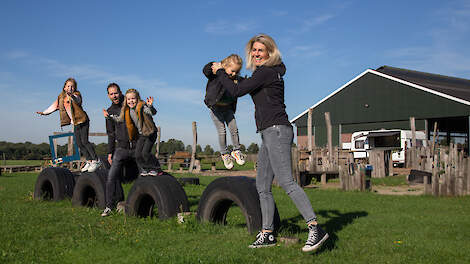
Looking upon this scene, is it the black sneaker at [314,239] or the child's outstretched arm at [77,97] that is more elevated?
the child's outstretched arm at [77,97]

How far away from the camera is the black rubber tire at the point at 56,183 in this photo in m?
9.40

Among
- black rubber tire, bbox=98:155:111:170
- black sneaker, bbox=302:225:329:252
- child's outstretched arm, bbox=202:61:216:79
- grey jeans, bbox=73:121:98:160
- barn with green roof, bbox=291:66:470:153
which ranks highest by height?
barn with green roof, bbox=291:66:470:153

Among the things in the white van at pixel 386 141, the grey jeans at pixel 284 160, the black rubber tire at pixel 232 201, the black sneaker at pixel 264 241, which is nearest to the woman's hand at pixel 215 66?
the grey jeans at pixel 284 160

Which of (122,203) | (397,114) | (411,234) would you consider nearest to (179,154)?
(397,114)

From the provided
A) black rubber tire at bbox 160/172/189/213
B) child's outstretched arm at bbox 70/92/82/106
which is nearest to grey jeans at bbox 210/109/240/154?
black rubber tire at bbox 160/172/189/213

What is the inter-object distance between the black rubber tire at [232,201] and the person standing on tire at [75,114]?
3717 millimetres

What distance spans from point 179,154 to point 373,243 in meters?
22.7

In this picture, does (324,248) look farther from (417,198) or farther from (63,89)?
(417,198)

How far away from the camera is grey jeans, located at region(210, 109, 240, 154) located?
191 inches

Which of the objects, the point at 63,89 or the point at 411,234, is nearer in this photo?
the point at 411,234

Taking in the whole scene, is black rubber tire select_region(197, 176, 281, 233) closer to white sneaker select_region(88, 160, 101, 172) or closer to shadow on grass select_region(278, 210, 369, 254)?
shadow on grass select_region(278, 210, 369, 254)

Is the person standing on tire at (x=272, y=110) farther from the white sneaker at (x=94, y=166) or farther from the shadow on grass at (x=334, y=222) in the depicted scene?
the white sneaker at (x=94, y=166)

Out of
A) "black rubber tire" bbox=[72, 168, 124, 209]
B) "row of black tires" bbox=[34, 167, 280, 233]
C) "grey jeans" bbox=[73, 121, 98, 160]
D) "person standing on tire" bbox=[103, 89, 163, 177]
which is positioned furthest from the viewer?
"grey jeans" bbox=[73, 121, 98, 160]

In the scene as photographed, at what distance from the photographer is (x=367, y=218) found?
759 cm
